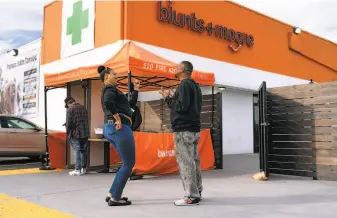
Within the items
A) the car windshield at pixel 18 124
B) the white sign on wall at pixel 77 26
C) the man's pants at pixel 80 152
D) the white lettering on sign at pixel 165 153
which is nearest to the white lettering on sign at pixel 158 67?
the white lettering on sign at pixel 165 153

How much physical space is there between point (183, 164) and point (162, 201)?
68 cm

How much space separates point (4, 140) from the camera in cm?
1016

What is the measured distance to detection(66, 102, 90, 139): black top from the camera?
312 inches

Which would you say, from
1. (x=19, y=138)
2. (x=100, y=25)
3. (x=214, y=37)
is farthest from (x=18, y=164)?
(x=214, y=37)

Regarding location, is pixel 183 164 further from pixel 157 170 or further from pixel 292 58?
pixel 292 58

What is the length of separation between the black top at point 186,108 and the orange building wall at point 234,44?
735 cm

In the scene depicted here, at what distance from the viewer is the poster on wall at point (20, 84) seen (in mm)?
16188

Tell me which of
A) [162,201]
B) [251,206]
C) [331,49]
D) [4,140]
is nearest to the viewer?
[251,206]

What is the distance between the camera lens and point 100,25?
41.0 feet

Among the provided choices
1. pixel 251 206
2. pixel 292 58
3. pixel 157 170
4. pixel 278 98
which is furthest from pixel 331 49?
pixel 251 206

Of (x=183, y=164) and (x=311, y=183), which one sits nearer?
(x=183, y=164)

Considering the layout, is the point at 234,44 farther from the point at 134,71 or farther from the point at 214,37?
the point at 134,71

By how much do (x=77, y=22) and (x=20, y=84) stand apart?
5600 mm

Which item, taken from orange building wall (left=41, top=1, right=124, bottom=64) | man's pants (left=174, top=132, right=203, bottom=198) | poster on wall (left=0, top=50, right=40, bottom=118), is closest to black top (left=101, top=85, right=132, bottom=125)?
man's pants (left=174, top=132, right=203, bottom=198)
